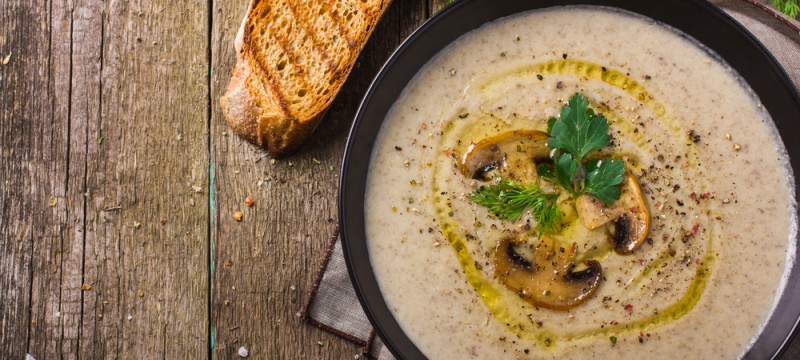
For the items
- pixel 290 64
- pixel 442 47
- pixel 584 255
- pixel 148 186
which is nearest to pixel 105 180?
pixel 148 186

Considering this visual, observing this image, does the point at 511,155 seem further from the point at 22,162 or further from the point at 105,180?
the point at 22,162

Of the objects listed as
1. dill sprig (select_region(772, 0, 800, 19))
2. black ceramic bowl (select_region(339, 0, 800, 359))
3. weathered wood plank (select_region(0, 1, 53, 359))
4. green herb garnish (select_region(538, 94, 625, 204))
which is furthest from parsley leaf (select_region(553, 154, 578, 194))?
weathered wood plank (select_region(0, 1, 53, 359))

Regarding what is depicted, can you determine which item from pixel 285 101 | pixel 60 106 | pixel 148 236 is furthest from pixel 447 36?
pixel 60 106

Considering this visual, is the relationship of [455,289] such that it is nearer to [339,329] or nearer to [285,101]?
[339,329]

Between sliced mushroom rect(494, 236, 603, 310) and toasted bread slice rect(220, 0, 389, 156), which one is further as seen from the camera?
toasted bread slice rect(220, 0, 389, 156)

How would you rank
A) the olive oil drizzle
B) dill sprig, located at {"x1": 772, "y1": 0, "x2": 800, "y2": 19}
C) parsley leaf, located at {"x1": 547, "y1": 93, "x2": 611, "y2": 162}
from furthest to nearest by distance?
dill sprig, located at {"x1": 772, "y1": 0, "x2": 800, "y2": 19} < the olive oil drizzle < parsley leaf, located at {"x1": 547, "y1": 93, "x2": 611, "y2": 162}

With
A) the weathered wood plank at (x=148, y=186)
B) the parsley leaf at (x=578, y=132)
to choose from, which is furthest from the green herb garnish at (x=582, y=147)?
the weathered wood plank at (x=148, y=186)

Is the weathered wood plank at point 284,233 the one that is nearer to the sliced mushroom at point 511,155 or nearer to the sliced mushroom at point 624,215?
the sliced mushroom at point 511,155

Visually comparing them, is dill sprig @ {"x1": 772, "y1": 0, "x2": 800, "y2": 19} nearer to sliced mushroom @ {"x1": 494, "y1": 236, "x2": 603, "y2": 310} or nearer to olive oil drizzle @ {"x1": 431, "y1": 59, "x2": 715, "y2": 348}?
olive oil drizzle @ {"x1": 431, "y1": 59, "x2": 715, "y2": 348}
